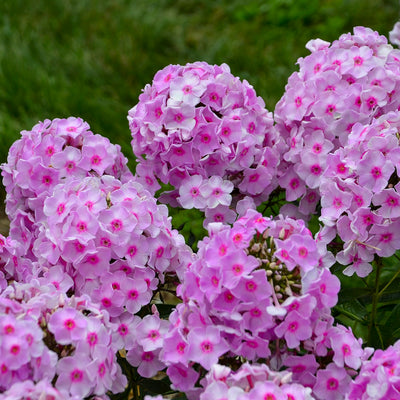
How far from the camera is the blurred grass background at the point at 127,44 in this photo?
375 cm

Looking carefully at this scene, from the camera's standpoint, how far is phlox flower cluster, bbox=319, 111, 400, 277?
163 centimetres

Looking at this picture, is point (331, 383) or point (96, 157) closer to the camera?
point (331, 383)

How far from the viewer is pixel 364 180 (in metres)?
1.64

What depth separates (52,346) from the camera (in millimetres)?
1404

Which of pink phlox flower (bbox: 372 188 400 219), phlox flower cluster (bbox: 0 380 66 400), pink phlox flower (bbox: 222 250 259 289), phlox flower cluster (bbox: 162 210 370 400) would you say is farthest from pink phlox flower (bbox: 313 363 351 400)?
phlox flower cluster (bbox: 0 380 66 400)

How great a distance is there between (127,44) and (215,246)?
3127 millimetres

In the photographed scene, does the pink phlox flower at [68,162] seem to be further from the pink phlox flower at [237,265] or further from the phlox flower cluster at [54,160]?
the pink phlox flower at [237,265]

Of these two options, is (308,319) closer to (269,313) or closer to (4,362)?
(269,313)

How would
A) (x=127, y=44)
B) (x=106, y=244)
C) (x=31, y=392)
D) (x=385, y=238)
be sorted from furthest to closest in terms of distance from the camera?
(x=127, y=44) < (x=385, y=238) < (x=106, y=244) < (x=31, y=392)

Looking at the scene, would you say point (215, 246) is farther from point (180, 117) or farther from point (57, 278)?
A: point (180, 117)

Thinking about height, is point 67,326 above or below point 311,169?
Answer: above

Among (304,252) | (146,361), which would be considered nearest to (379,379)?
(304,252)

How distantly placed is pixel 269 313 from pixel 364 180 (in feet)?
1.38

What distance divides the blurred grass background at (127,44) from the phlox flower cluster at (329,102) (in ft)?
4.63
